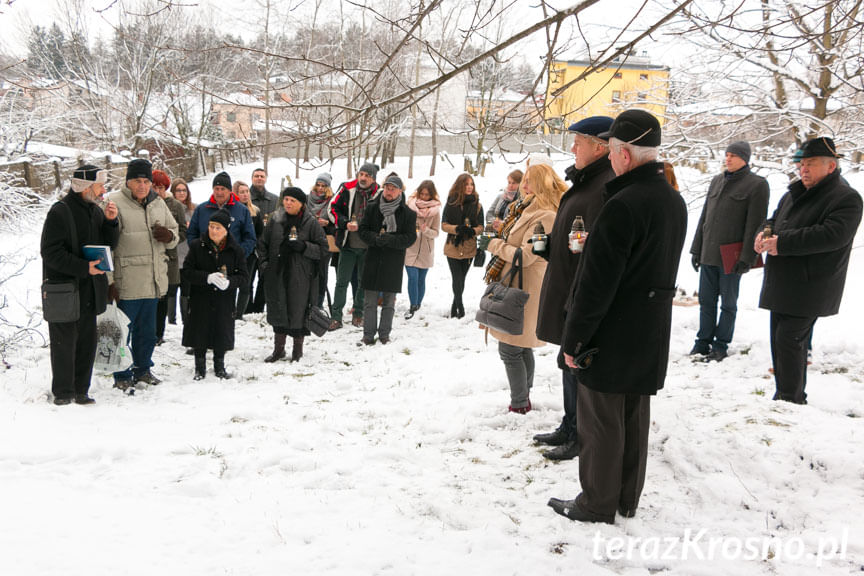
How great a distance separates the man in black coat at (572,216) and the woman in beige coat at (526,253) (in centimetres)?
48

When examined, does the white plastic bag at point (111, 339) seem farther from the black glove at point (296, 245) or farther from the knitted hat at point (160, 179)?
the knitted hat at point (160, 179)

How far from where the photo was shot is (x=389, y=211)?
762 centimetres

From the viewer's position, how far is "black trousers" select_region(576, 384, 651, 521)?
310 centimetres

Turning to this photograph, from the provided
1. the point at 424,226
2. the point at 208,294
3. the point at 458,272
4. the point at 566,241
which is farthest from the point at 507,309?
the point at 424,226

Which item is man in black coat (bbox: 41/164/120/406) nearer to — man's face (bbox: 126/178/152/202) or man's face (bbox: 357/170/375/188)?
man's face (bbox: 126/178/152/202)

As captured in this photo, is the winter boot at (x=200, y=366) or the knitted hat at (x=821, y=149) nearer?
the knitted hat at (x=821, y=149)

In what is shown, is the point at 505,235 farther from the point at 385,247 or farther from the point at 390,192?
the point at 390,192

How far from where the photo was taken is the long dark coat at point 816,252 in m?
4.57

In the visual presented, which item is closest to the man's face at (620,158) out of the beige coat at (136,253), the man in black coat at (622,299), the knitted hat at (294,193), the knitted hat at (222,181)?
the man in black coat at (622,299)

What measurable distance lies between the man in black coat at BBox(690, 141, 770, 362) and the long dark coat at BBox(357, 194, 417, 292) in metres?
3.34

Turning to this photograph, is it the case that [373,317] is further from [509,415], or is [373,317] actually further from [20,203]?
[20,203]

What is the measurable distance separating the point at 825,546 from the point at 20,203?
14.7 m

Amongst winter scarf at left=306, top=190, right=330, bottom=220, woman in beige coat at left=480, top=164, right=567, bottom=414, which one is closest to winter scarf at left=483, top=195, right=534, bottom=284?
woman in beige coat at left=480, top=164, right=567, bottom=414

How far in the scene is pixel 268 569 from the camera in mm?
A: 2838
